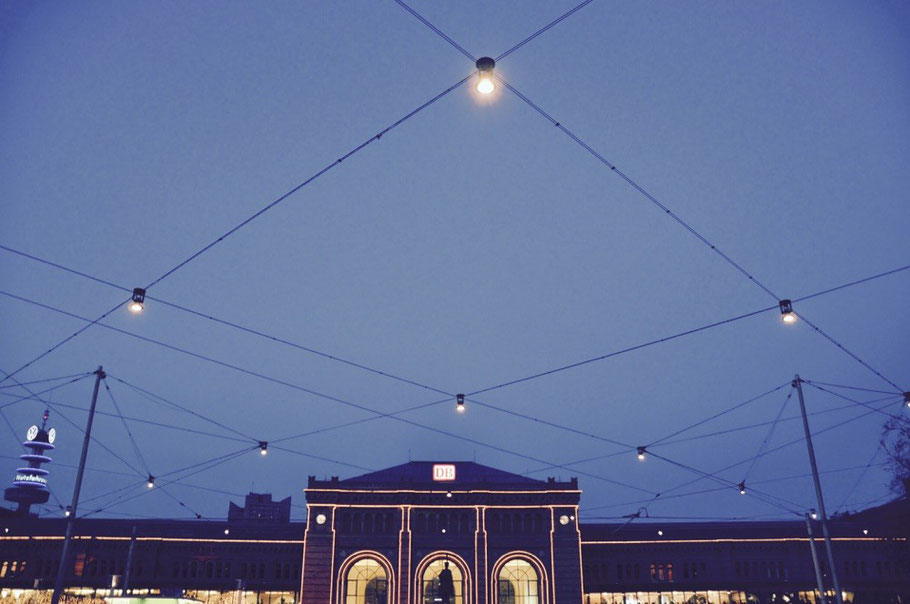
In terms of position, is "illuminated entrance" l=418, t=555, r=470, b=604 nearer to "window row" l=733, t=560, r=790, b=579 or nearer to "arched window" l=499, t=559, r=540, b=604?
"arched window" l=499, t=559, r=540, b=604

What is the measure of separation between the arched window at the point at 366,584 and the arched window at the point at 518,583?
10194mm

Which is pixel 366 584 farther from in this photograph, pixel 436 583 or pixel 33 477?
pixel 33 477

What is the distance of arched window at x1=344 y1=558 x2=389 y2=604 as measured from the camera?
175 ft

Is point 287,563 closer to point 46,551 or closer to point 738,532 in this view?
point 46,551

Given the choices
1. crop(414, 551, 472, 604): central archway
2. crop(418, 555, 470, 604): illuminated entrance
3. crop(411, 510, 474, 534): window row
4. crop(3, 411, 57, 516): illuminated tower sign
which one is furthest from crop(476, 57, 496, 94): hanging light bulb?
crop(3, 411, 57, 516): illuminated tower sign

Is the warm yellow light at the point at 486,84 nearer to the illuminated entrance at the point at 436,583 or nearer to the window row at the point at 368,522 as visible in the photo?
the illuminated entrance at the point at 436,583

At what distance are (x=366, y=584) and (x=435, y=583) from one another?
5.99 meters

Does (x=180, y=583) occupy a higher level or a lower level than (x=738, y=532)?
lower

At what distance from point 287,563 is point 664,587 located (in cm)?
3612

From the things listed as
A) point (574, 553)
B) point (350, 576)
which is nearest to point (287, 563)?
point (350, 576)

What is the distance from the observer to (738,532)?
61562mm

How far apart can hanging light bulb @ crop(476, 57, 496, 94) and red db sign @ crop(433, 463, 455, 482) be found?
5215 cm

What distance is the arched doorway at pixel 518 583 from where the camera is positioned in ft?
177

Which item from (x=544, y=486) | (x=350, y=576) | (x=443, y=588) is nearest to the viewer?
(x=443, y=588)
